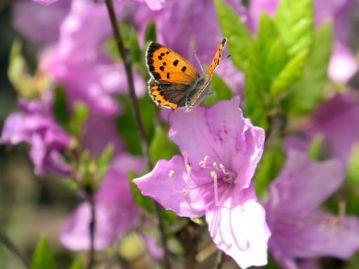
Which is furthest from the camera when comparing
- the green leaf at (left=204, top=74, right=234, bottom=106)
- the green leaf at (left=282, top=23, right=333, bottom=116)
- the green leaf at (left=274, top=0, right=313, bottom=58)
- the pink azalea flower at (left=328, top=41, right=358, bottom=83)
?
the pink azalea flower at (left=328, top=41, right=358, bottom=83)

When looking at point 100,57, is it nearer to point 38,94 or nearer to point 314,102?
point 38,94

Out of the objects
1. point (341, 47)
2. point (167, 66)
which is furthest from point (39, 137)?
point (341, 47)

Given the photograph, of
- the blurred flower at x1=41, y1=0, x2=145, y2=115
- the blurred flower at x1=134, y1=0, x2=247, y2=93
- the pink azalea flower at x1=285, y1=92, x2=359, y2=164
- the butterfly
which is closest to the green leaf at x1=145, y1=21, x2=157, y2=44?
the blurred flower at x1=134, y1=0, x2=247, y2=93

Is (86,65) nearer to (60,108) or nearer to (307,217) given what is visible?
(60,108)

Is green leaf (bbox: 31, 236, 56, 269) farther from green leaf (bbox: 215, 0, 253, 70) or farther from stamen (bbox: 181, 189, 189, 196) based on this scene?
green leaf (bbox: 215, 0, 253, 70)

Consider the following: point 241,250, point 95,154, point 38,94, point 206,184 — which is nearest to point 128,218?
point 95,154

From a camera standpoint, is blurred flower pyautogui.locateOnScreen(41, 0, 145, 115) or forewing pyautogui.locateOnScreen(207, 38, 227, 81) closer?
forewing pyautogui.locateOnScreen(207, 38, 227, 81)
